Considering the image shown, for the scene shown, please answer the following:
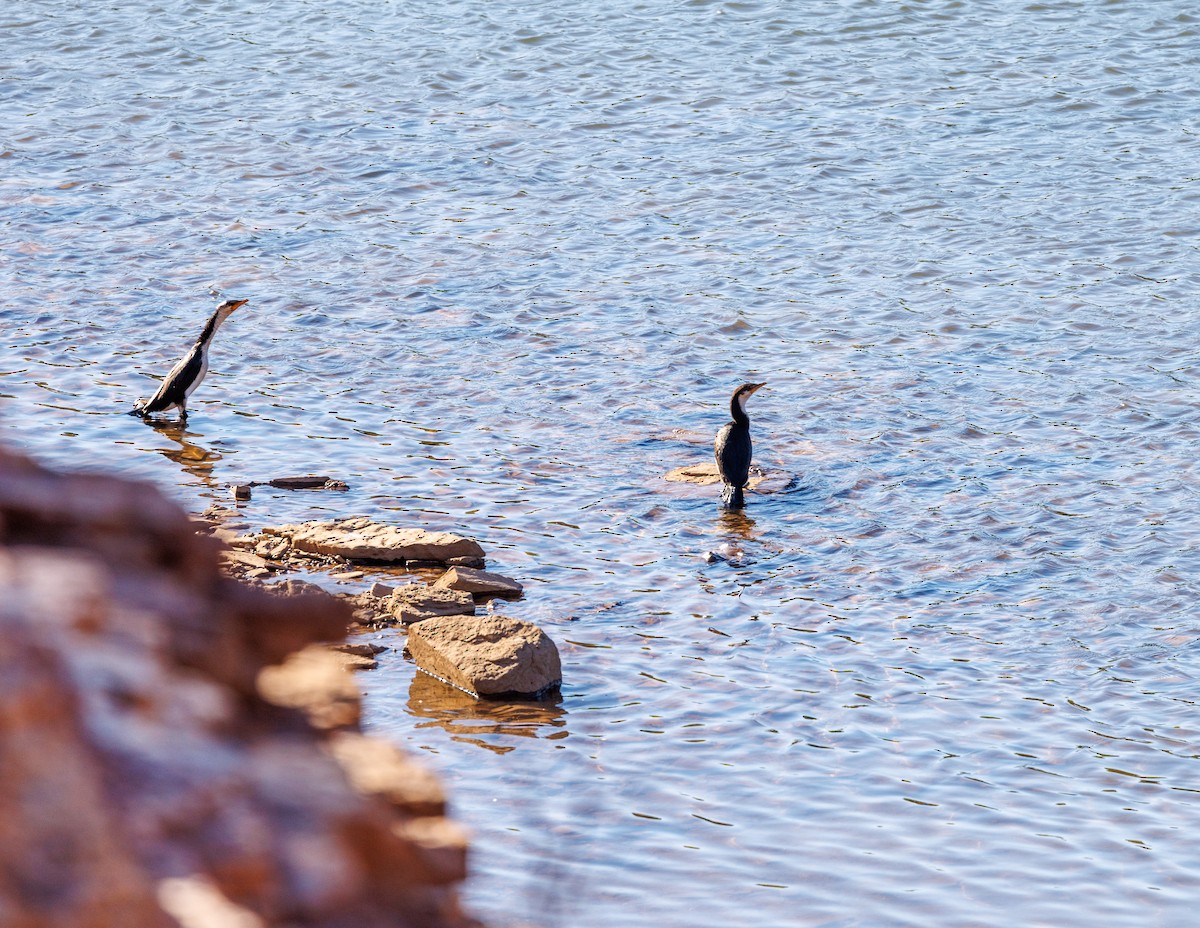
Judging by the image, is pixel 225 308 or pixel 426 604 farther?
pixel 225 308

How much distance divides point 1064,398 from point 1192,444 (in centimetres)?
146

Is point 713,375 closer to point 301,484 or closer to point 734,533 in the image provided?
point 734,533

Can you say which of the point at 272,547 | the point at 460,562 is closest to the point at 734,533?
the point at 460,562

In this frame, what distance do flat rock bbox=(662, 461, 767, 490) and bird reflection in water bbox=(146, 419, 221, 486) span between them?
389 cm

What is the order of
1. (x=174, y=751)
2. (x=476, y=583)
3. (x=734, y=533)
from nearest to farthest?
(x=174, y=751), (x=476, y=583), (x=734, y=533)

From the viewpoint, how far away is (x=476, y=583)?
376 inches

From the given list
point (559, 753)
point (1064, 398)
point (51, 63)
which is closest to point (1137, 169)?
point (1064, 398)

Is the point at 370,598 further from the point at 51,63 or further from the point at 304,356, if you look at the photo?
the point at 51,63

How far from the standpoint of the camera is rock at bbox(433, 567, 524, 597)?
9516 mm

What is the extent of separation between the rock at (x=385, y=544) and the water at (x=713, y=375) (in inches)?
23.6

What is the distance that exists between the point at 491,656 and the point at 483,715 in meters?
0.35

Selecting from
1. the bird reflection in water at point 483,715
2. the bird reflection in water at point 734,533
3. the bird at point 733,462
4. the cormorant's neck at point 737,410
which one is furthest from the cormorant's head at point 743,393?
the bird reflection in water at point 483,715

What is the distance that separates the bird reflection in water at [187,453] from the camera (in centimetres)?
1210

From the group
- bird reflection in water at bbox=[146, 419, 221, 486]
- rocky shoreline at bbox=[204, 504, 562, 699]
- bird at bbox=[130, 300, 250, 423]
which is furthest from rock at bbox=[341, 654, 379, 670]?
bird at bbox=[130, 300, 250, 423]
